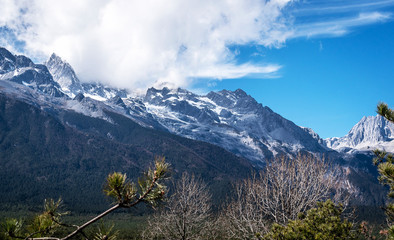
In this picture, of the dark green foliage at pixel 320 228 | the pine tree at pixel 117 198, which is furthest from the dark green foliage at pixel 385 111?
the pine tree at pixel 117 198

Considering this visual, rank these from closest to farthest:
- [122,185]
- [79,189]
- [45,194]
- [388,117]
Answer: [122,185] < [388,117] < [45,194] < [79,189]

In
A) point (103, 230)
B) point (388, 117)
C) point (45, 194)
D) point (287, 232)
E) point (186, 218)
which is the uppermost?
point (388, 117)

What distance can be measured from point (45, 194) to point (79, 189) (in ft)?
73.3

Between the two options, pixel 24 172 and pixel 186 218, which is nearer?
pixel 186 218

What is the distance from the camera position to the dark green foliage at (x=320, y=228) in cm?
945

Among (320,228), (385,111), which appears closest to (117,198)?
(385,111)

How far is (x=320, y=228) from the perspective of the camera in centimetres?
964

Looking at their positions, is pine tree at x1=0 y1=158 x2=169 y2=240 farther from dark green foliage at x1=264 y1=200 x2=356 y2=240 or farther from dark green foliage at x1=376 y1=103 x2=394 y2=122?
dark green foliage at x1=264 y1=200 x2=356 y2=240

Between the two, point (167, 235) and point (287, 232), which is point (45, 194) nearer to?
point (167, 235)

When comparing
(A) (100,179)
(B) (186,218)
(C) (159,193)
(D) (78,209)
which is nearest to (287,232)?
(C) (159,193)

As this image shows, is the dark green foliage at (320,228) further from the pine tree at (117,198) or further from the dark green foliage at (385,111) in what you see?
the pine tree at (117,198)

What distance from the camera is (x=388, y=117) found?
726 centimetres

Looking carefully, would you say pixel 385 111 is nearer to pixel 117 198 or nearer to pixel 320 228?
pixel 320 228

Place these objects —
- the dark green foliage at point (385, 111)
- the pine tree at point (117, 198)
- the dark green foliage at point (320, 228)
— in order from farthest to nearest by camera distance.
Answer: the dark green foliage at point (320, 228) → the dark green foliage at point (385, 111) → the pine tree at point (117, 198)
